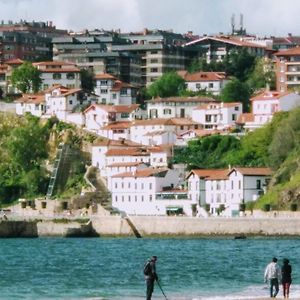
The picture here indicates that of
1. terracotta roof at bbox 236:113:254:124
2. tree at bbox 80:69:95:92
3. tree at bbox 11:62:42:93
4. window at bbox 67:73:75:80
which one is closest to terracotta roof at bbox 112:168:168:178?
terracotta roof at bbox 236:113:254:124

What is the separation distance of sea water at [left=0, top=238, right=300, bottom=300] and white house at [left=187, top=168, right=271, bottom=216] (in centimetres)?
1254

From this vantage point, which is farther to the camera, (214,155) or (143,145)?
(143,145)

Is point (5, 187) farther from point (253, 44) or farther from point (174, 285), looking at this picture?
point (174, 285)

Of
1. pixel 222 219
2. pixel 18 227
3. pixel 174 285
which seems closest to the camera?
pixel 174 285

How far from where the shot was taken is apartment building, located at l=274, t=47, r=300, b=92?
17225 cm

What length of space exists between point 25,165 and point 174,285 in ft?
265

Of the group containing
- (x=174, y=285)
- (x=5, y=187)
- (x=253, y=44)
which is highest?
(x=253, y=44)

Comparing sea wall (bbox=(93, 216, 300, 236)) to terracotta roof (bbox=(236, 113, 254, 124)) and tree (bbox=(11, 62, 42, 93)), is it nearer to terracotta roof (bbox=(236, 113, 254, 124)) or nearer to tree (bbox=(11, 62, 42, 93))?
terracotta roof (bbox=(236, 113, 254, 124))

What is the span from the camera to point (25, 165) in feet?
495

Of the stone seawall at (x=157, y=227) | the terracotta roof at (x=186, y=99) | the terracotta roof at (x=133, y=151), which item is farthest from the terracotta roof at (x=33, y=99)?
the stone seawall at (x=157, y=227)

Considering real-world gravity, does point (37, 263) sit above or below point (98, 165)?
below

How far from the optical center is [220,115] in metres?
158

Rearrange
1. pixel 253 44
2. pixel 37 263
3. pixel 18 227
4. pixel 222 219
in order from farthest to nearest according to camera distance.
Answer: pixel 253 44 < pixel 18 227 < pixel 222 219 < pixel 37 263

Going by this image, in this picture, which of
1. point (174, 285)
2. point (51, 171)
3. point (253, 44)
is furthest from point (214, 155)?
point (174, 285)
